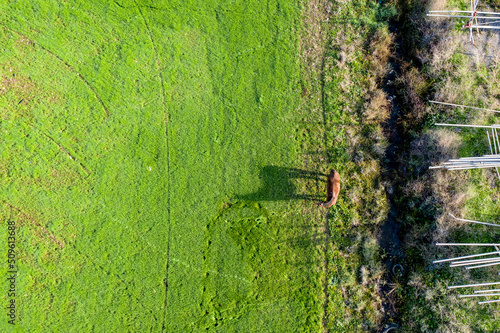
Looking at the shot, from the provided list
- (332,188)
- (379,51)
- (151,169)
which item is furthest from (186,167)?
(379,51)

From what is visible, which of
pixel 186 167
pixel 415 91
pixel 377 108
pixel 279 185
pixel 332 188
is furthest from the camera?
pixel 415 91

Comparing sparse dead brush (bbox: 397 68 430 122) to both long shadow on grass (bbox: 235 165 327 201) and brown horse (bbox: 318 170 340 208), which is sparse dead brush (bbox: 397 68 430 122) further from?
long shadow on grass (bbox: 235 165 327 201)

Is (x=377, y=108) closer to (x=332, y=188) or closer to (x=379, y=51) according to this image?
(x=379, y=51)

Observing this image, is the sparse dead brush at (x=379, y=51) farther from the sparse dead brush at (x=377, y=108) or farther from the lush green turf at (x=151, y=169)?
the lush green turf at (x=151, y=169)

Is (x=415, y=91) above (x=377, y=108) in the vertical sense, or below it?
above

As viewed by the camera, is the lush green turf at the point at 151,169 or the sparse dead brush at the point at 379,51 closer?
the lush green turf at the point at 151,169

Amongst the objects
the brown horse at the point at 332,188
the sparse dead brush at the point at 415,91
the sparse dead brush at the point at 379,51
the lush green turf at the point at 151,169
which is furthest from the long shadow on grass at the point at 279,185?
the sparse dead brush at the point at 379,51
